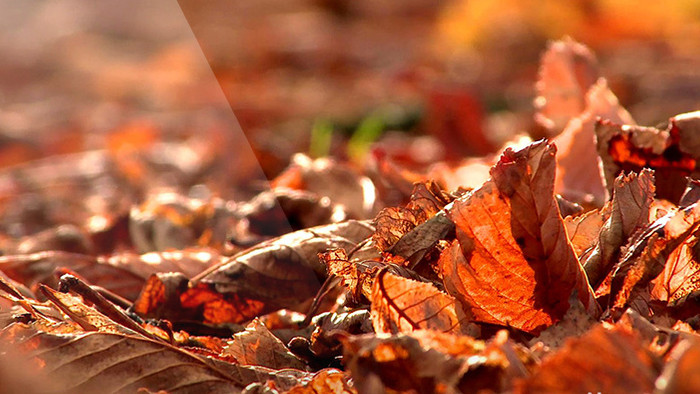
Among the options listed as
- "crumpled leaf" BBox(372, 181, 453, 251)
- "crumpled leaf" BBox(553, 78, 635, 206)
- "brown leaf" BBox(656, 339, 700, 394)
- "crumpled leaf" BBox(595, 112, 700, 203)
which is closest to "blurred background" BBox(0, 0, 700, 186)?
"crumpled leaf" BBox(553, 78, 635, 206)

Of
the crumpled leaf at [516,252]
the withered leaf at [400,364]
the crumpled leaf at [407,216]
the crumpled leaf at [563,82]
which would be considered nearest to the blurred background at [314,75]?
the crumpled leaf at [563,82]

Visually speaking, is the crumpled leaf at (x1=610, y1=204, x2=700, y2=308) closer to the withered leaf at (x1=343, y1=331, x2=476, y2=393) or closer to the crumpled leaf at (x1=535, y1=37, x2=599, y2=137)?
the withered leaf at (x1=343, y1=331, x2=476, y2=393)

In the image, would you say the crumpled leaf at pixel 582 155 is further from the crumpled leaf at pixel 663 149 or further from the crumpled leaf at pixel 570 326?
the crumpled leaf at pixel 570 326

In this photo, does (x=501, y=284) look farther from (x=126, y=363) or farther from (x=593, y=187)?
(x=593, y=187)

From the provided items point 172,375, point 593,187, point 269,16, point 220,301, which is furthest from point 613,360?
point 269,16

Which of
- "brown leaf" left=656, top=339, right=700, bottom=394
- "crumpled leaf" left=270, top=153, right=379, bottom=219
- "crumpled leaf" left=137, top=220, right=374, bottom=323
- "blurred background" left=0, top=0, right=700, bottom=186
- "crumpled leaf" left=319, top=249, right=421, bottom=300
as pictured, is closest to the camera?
"brown leaf" left=656, top=339, right=700, bottom=394

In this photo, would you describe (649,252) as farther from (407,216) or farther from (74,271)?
(74,271)

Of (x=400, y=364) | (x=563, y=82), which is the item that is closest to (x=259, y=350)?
(x=400, y=364)

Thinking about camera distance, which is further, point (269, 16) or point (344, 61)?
point (269, 16)
